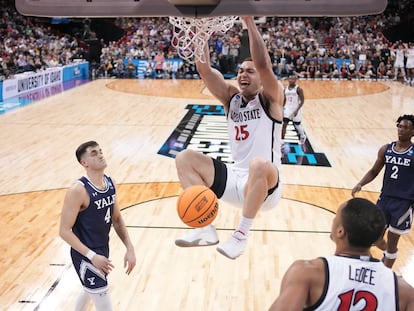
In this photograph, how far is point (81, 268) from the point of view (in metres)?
→ 4.57

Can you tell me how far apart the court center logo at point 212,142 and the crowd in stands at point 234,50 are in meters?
9.39

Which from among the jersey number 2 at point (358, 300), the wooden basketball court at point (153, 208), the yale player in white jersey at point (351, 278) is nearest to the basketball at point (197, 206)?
the yale player in white jersey at point (351, 278)

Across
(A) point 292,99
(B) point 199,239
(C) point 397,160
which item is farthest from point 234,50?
(B) point 199,239

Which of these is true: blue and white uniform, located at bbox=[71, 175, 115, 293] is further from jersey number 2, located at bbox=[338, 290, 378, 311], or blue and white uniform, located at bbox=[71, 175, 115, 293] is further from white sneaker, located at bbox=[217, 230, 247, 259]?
jersey number 2, located at bbox=[338, 290, 378, 311]

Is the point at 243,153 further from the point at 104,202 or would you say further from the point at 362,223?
the point at 362,223

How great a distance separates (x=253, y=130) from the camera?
171 inches

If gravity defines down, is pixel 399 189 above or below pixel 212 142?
above

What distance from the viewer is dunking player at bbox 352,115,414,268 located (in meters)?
5.59

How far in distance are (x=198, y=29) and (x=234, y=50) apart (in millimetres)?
20332

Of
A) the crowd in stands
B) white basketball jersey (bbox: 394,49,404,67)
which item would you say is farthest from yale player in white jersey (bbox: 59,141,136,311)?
white basketball jersey (bbox: 394,49,404,67)

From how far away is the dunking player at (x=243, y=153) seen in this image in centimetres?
407

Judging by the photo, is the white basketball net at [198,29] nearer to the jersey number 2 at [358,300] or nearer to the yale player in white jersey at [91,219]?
the yale player in white jersey at [91,219]

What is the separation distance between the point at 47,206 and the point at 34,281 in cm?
246

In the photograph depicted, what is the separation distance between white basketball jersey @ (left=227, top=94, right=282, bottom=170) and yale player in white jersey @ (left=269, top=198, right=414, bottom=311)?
Answer: 1.91m
